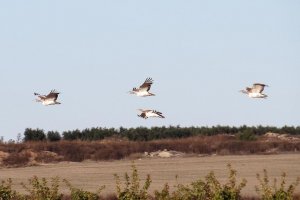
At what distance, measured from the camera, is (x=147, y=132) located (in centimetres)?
9462

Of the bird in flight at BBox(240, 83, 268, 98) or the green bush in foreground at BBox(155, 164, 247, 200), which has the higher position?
the bird in flight at BBox(240, 83, 268, 98)

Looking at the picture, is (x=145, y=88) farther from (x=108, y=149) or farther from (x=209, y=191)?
(x=108, y=149)

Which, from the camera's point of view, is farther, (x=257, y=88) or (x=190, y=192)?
(x=257, y=88)

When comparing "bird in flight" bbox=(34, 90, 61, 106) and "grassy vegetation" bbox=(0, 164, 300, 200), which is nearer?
"grassy vegetation" bbox=(0, 164, 300, 200)

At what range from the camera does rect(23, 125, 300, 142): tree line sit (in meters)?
86.4

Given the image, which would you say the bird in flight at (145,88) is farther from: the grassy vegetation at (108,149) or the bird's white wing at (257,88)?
the grassy vegetation at (108,149)

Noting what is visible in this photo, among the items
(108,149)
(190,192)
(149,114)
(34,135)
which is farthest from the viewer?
(34,135)

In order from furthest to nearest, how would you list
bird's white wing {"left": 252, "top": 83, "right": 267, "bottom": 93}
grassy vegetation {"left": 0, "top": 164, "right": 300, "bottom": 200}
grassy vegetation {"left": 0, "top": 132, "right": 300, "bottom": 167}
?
grassy vegetation {"left": 0, "top": 132, "right": 300, "bottom": 167}, bird's white wing {"left": 252, "top": 83, "right": 267, "bottom": 93}, grassy vegetation {"left": 0, "top": 164, "right": 300, "bottom": 200}

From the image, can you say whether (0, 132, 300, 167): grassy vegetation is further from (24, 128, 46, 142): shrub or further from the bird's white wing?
the bird's white wing

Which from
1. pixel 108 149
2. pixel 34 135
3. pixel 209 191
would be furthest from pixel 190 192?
pixel 34 135

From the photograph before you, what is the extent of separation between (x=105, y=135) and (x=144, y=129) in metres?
5.18

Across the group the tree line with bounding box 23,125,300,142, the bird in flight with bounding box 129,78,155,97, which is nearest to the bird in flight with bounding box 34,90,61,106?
the bird in flight with bounding box 129,78,155,97

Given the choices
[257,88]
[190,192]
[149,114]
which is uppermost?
[257,88]

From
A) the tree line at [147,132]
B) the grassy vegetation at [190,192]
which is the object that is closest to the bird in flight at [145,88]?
the grassy vegetation at [190,192]
